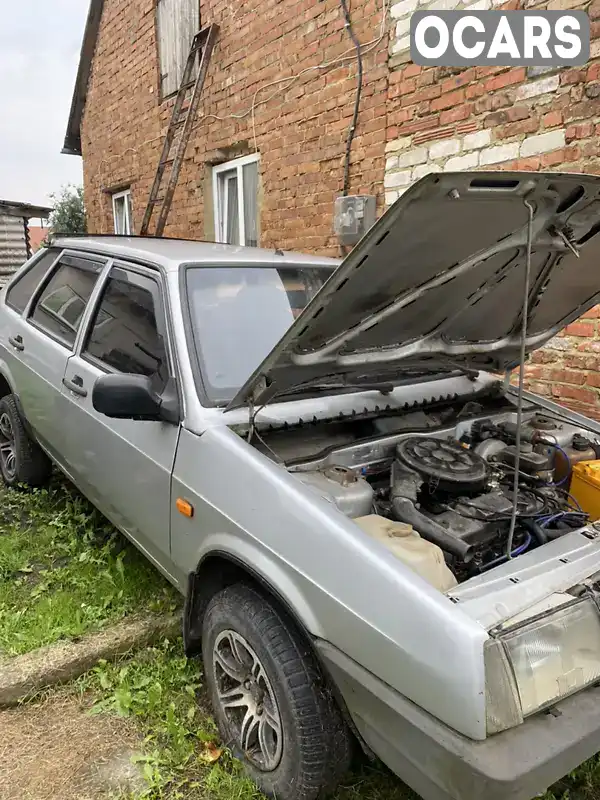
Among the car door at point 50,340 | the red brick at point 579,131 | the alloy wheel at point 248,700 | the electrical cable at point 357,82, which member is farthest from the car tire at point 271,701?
the electrical cable at point 357,82

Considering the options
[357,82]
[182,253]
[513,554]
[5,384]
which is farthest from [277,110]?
[513,554]

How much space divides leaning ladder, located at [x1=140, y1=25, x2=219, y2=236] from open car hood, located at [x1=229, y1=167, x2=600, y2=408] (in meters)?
6.44

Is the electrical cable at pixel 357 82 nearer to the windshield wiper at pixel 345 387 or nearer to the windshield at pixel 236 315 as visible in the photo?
the windshield at pixel 236 315

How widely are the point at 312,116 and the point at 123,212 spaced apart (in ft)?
19.7

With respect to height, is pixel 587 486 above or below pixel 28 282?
below

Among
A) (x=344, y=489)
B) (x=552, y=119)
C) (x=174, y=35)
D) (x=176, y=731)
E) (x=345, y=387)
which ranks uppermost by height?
(x=174, y=35)

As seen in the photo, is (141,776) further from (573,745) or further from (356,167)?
(356,167)

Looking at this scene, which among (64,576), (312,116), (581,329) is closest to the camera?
(64,576)

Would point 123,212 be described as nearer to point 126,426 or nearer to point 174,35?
point 174,35

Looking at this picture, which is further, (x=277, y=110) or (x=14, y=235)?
(x=14, y=235)

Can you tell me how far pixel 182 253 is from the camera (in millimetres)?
2914

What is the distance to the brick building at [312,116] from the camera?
421cm

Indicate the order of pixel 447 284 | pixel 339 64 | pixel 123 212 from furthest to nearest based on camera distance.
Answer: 1. pixel 123 212
2. pixel 339 64
3. pixel 447 284

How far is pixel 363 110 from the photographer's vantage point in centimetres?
545
